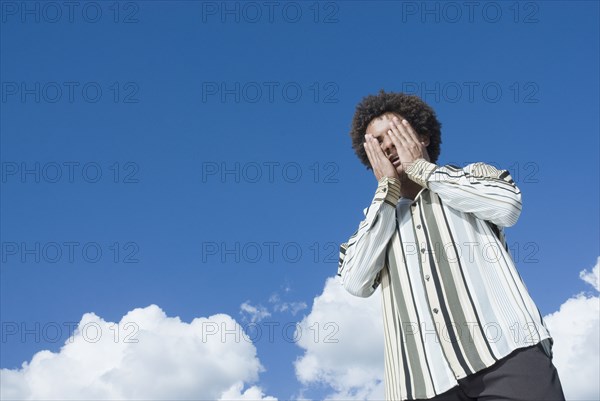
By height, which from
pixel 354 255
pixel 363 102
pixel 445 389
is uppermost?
pixel 363 102

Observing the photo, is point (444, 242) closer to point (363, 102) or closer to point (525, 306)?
point (525, 306)

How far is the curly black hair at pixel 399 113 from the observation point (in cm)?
457

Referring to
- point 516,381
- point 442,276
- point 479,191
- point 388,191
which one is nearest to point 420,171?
point 388,191

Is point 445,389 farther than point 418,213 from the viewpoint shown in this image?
No

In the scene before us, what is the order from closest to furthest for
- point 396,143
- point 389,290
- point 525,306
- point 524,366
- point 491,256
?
point 524,366
point 525,306
point 491,256
point 389,290
point 396,143

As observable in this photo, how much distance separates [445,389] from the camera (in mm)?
3084

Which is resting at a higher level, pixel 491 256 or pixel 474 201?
pixel 474 201

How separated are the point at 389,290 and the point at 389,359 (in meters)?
0.40

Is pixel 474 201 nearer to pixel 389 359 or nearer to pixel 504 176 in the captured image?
pixel 504 176

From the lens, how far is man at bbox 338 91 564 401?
304 cm

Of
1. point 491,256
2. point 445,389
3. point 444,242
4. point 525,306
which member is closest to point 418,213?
point 444,242

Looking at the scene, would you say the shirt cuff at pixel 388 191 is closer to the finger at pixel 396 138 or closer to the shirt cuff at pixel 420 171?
the shirt cuff at pixel 420 171

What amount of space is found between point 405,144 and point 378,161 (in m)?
0.21

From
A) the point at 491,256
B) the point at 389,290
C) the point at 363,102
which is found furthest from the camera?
the point at 363,102
